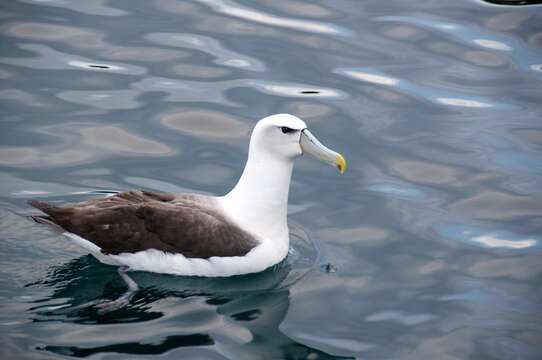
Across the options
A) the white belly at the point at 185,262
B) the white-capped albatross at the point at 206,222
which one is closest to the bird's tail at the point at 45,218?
the white-capped albatross at the point at 206,222

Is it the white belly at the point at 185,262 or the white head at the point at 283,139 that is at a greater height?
the white head at the point at 283,139

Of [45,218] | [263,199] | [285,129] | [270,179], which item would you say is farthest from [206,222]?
[45,218]

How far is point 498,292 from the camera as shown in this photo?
948cm

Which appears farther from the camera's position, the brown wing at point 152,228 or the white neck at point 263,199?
the white neck at point 263,199

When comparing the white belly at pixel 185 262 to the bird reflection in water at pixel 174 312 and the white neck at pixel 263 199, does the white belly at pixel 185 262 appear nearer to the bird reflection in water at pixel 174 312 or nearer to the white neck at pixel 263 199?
the bird reflection in water at pixel 174 312

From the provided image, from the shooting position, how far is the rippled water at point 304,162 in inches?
342

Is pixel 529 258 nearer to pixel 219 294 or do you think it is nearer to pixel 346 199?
pixel 346 199

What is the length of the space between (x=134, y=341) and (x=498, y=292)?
3504 millimetres

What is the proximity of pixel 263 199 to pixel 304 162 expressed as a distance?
249 cm

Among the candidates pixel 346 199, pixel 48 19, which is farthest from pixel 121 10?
pixel 346 199

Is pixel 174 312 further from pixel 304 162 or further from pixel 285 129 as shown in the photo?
pixel 304 162

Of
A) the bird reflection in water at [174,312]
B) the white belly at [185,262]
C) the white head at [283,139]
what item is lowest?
the bird reflection in water at [174,312]

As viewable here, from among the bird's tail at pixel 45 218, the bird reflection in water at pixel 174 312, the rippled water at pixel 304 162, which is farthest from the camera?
the bird's tail at pixel 45 218

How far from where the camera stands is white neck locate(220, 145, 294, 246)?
9.53 m
